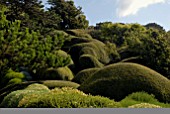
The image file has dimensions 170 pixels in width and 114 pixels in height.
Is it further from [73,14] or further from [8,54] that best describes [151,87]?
[73,14]

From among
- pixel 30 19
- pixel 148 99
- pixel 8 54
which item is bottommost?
pixel 148 99

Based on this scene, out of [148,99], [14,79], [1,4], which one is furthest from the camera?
[1,4]

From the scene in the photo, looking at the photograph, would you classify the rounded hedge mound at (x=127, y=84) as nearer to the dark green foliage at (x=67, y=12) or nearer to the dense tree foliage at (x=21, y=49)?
the dense tree foliage at (x=21, y=49)

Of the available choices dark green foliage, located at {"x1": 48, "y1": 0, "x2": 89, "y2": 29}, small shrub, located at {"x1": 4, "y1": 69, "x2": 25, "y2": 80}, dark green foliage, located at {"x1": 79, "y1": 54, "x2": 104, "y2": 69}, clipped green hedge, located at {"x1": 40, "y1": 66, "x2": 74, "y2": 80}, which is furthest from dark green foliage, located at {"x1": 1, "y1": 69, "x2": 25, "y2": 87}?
dark green foliage, located at {"x1": 48, "y1": 0, "x2": 89, "y2": 29}

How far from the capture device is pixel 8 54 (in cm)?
1798

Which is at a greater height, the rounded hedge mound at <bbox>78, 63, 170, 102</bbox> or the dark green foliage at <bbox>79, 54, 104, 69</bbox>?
the dark green foliage at <bbox>79, 54, 104, 69</bbox>

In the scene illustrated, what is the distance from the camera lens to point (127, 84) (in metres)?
12.6

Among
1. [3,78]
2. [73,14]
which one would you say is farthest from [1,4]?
[73,14]

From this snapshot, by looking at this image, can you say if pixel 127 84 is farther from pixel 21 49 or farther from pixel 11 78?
pixel 11 78

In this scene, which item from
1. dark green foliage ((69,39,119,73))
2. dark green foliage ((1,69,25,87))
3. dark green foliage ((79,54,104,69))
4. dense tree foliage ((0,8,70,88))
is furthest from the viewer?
dark green foliage ((69,39,119,73))

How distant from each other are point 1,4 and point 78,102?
1648 centimetres

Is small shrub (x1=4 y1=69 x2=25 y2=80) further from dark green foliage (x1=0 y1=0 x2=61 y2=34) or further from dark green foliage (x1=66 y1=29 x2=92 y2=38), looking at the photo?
dark green foliage (x1=66 y1=29 x2=92 y2=38)

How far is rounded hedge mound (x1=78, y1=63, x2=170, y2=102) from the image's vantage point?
12398 mm

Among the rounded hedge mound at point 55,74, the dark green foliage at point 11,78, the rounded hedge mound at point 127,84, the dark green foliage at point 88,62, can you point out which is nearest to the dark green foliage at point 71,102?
the rounded hedge mound at point 127,84
